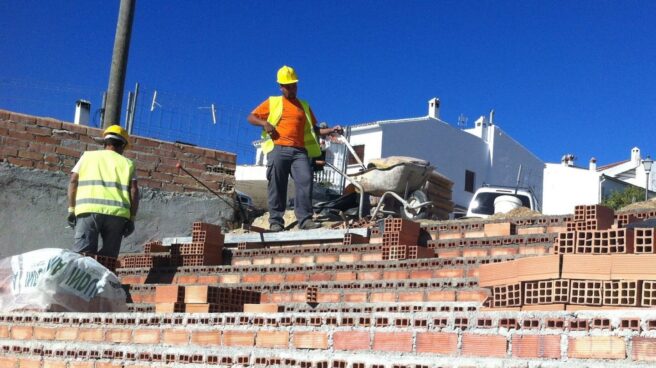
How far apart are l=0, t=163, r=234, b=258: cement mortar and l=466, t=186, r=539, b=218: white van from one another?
7336 mm

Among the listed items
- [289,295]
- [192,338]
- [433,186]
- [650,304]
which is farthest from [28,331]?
[433,186]

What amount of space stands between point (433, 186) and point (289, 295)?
8974 mm

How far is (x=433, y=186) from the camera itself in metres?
15.2

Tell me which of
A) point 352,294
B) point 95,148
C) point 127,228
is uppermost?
point 95,148

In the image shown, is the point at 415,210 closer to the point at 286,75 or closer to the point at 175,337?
the point at 286,75

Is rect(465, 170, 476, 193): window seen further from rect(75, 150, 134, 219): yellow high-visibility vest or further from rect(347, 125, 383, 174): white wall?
rect(75, 150, 134, 219): yellow high-visibility vest

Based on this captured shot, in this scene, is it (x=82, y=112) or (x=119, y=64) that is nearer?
(x=119, y=64)

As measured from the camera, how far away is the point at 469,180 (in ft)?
131

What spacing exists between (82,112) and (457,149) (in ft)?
84.2

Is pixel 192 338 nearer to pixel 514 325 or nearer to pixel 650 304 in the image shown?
pixel 514 325

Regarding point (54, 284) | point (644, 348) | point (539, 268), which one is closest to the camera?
point (644, 348)

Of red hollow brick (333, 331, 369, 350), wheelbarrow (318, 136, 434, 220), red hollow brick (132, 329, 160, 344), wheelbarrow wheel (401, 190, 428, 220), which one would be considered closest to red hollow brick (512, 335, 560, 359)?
red hollow brick (333, 331, 369, 350)

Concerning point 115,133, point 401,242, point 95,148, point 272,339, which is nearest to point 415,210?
point 401,242

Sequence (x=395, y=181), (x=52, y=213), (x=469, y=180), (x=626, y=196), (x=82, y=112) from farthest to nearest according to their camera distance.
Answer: (x=469, y=180)
(x=626, y=196)
(x=82, y=112)
(x=395, y=181)
(x=52, y=213)
